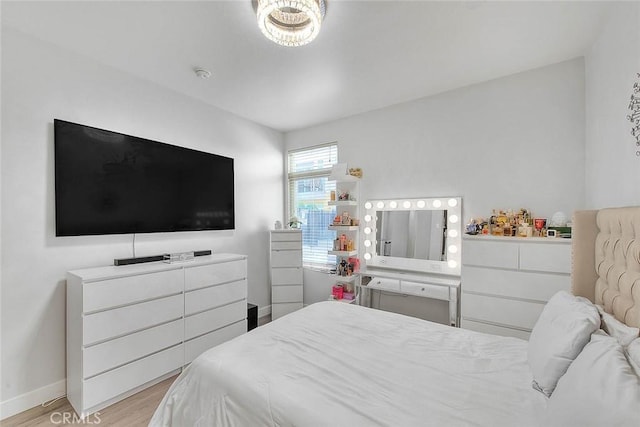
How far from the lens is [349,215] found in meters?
3.68

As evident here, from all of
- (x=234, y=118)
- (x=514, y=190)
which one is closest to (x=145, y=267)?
(x=234, y=118)

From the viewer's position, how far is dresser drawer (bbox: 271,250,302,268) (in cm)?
Answer: 369

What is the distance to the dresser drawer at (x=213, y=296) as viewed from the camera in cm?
252

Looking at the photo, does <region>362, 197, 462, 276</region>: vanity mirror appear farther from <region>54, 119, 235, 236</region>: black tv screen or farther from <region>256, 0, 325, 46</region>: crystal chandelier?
<region>256, 0, 325, 46</region>: crystal chandelier

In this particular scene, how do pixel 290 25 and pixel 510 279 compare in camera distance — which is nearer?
pixel 290 25

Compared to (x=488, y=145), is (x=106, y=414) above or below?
below

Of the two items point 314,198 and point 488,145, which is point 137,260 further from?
point 488,145

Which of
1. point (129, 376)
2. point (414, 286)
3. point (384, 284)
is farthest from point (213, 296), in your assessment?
point (414, 286)

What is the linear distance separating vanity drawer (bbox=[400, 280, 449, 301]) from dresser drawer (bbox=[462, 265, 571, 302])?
0.38 meters

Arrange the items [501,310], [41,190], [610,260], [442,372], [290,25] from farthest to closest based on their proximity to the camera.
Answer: [501,310], [41,190], [290,25], [610,260], [442,372]

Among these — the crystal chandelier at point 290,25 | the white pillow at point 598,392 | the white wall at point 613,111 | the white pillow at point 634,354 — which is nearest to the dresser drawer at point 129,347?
the crystal chandelier at point 290,25

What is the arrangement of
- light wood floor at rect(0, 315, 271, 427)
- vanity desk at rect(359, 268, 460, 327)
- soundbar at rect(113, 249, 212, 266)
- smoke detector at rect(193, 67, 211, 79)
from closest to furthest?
light wood floor at rect(0, 315, 271, 427) → soundbar at rect(113, 249, 212, 266) → smoke detector at rect(193, 67, 211, 79) → vanity desk at rect(359, 268, 460, 327)

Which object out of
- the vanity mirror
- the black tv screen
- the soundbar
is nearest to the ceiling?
the black tv screen

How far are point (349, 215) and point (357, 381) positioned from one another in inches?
101
